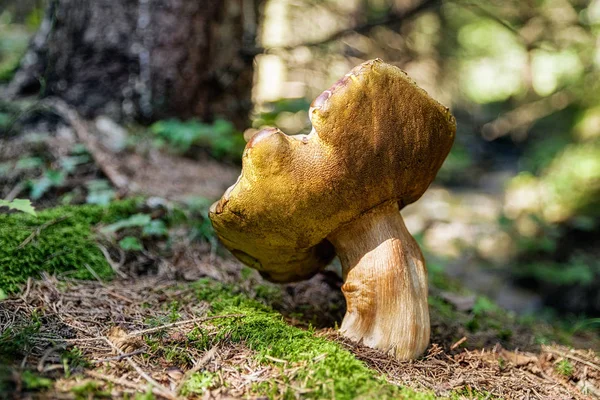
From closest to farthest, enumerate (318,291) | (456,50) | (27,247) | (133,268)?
(27,247) → (133,268) → (318,291) → (456,50)

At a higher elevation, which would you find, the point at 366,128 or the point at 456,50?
the point at 456,50

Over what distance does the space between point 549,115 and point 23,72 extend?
1103cm

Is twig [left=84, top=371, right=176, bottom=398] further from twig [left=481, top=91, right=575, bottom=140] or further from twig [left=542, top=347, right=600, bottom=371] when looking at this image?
twig [left=481, top=91, right=575, bottom=140]

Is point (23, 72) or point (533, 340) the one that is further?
point (23, 72)

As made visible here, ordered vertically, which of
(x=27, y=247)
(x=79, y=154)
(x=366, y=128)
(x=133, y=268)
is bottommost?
(x=133, y=268)

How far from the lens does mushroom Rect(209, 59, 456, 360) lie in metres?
1.82

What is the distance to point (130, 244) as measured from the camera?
2709 mm

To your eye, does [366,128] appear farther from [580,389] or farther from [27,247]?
[27,247]

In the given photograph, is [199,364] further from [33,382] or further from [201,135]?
[201,135]

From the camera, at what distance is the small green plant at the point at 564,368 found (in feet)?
7.36

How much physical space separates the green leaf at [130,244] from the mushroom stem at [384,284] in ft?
4.25

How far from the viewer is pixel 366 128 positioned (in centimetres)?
185

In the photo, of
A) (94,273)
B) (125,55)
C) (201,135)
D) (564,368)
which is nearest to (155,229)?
(94,273)

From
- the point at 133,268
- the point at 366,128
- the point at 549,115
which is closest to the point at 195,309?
the point at 133,268
